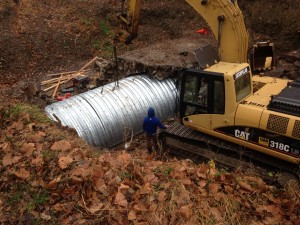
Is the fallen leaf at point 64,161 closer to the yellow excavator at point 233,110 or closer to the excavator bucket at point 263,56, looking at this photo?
the yellow excavator at point 233,110

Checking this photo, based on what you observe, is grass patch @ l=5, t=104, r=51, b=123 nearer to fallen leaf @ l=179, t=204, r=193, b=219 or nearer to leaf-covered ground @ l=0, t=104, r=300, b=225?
leaf-covered ground @ l=0, t=104, r=300, b=225

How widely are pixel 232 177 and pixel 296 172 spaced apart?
8.65ft

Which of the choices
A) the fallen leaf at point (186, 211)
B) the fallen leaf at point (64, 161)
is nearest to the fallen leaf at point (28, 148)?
the fallen leaf at point (64, 161)

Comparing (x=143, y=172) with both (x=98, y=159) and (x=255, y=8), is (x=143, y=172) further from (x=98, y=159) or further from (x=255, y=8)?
(x=255, y=8)

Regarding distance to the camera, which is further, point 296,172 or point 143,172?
point 296,172

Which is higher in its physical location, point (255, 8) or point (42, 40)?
point (255, 8)

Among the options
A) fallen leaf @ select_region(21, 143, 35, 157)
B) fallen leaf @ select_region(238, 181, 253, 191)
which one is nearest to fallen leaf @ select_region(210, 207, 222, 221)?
fallen leaf @ select_region(238, 181, 253, 191)

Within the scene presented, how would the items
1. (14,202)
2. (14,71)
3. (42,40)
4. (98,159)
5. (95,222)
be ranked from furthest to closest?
(42,40)
(14,71)
(98,159)
(14,202)
(95,222)

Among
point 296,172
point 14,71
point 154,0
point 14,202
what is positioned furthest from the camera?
point 154,0

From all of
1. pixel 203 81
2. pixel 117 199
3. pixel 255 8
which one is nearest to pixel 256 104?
pixel 203 81

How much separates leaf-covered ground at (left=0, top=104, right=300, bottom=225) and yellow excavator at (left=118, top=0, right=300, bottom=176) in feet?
5.89

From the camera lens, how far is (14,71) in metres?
16.3

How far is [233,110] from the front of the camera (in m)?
8.06

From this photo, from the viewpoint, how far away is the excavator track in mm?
8117
